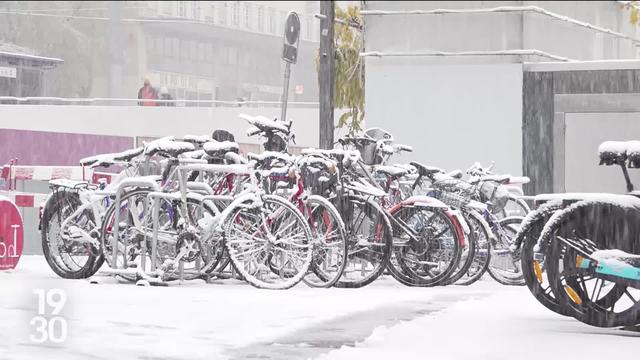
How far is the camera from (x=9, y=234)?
11.9 metres

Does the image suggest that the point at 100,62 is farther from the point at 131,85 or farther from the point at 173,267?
the point at 173,267

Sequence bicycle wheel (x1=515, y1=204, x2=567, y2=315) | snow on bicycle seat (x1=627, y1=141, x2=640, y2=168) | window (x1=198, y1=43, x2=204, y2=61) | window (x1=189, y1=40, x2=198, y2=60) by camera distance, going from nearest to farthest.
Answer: snow on bicycle seat (x1=627, y1=141, x2=640, y2=168) → bicycle wheel (x1=515, y1=204, x2=567, y2=315) → window (x1=189, y1=40, x2=198, y2=60) → window (x1=198, y1=43, x2=204, y2=61)

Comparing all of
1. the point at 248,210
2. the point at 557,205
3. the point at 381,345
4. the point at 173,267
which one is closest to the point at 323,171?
the point at 248,210

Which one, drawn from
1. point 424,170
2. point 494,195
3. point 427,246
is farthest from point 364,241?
point 494,195

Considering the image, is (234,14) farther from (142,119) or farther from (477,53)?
(477,53)

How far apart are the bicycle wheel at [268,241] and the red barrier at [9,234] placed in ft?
8.23

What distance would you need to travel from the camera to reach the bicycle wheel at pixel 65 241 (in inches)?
430

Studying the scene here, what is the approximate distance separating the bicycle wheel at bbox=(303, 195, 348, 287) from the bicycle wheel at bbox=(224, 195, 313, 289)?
0.15 meters

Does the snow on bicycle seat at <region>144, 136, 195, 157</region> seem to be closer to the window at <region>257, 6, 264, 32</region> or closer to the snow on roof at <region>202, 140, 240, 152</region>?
the snow on roof at <region>202, 140, 240, 152</region>

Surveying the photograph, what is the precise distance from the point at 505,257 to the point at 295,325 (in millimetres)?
3867

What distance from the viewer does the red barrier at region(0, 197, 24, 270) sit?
464 inches

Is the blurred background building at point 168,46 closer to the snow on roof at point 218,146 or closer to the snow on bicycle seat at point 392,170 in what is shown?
the snow on bicycle seat at point 392,170

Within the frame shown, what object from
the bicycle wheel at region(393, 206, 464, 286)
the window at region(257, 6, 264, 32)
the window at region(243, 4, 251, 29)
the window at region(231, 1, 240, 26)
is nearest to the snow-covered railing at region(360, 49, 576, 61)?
the bicycle wheel at region(393, 206, 464, 286)

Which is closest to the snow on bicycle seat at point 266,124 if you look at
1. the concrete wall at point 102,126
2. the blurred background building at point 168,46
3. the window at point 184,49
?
the concrete wall at point 102,126
